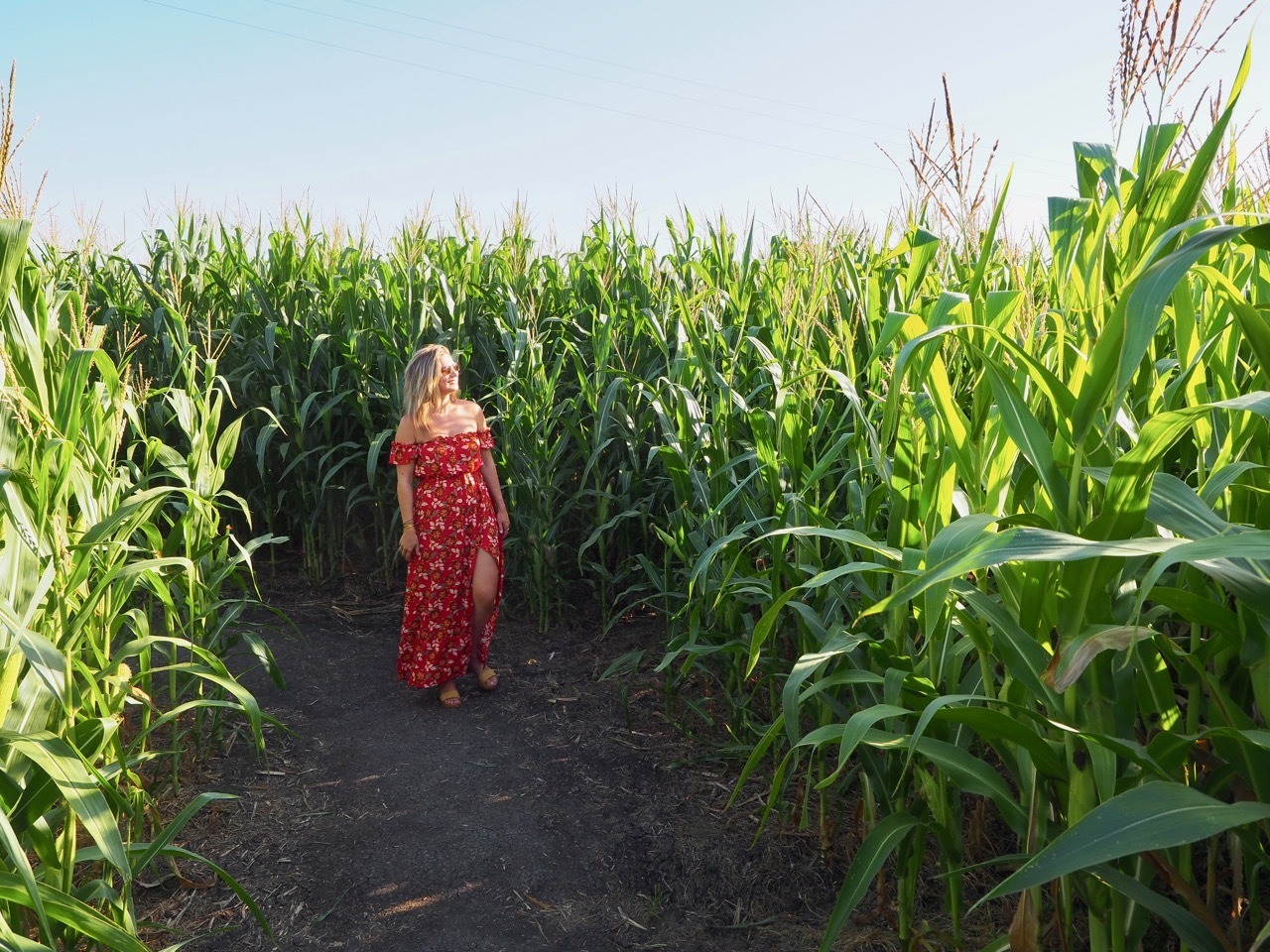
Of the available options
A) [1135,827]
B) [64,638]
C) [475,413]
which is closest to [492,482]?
[475,413]

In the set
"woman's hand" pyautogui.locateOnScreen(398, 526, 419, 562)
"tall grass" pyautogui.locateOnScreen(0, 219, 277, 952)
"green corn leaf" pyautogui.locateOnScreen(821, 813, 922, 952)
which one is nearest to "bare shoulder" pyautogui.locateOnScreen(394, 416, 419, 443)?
"woman's hand" pyautogui.locateOnScreen(398, 526, 419, 562)

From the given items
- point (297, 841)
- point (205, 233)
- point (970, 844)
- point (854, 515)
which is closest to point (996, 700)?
point (854, 515)

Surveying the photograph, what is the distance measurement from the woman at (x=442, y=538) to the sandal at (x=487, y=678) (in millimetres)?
83

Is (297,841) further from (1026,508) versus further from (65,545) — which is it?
(1026,508)

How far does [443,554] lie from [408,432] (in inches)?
22.9

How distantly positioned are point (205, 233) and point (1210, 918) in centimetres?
719

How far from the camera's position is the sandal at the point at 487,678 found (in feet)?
14.4

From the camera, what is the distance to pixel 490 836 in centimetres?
325

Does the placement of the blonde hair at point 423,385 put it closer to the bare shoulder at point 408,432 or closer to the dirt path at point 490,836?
the bare shoulder at point 408,432

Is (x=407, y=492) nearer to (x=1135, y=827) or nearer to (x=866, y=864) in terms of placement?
(x=866, y=864)

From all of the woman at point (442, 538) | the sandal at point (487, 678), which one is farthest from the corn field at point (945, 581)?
the sandal at point (487, 678)

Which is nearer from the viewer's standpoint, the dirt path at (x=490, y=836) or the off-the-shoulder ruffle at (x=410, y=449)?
the dirt path at (x=490, y=836)

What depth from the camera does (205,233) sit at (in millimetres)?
6938

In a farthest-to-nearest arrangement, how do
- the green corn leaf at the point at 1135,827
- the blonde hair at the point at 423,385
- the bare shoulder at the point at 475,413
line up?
the bare shoulder at the point at 475,413, the blonde hair at the point at 423,385, the green corn leaf at the point at 1135,827
